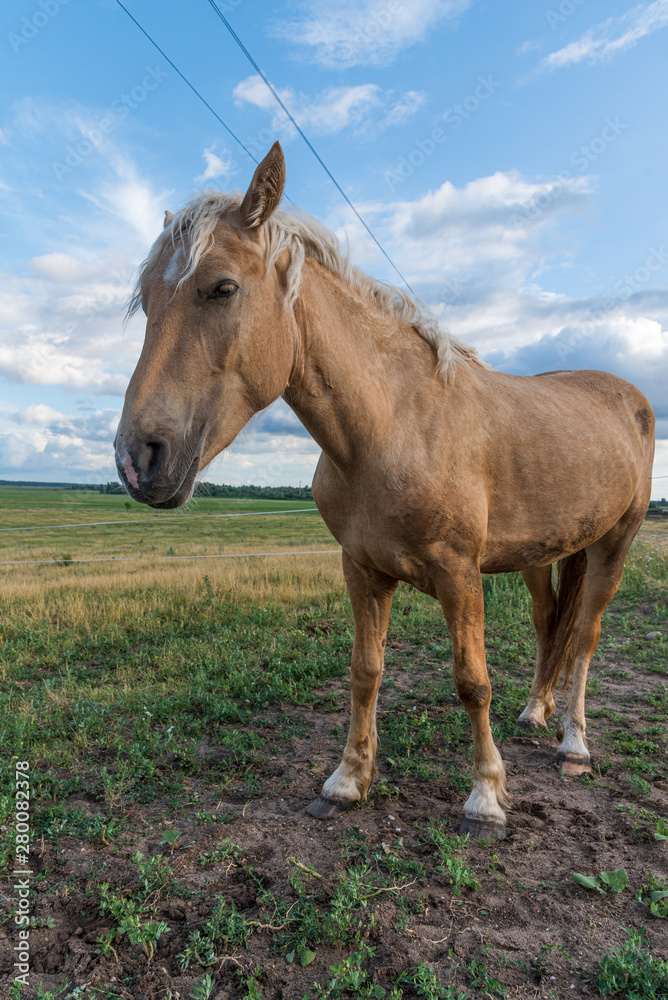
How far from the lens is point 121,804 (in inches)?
120

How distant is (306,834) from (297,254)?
2.88m

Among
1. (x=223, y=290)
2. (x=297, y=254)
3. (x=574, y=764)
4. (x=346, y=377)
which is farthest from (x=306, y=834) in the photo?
(x=297, y=254)

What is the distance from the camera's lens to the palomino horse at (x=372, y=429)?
214cm

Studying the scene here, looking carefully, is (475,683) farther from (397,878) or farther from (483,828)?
(397,878)

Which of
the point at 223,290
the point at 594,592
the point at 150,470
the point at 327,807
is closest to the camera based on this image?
the point at 150,470

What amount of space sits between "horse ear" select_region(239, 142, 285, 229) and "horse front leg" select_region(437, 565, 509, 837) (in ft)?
6.17

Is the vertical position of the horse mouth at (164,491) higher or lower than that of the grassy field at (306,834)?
higher

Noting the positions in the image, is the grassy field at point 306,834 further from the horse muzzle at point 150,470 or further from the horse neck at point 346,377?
the horse neck at point 346,377

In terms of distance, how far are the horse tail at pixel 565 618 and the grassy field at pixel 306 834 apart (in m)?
0.47

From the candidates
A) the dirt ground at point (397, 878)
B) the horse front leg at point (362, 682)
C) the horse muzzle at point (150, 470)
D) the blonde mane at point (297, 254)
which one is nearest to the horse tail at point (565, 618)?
the dirt ground at point (397, 878)

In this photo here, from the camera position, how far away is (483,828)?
2.82m

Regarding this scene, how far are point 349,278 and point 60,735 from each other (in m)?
3.71

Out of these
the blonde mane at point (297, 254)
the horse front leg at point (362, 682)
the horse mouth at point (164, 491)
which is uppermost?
the blonde mane at point (297, 254)

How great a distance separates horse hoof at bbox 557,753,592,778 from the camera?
3.49 meters
